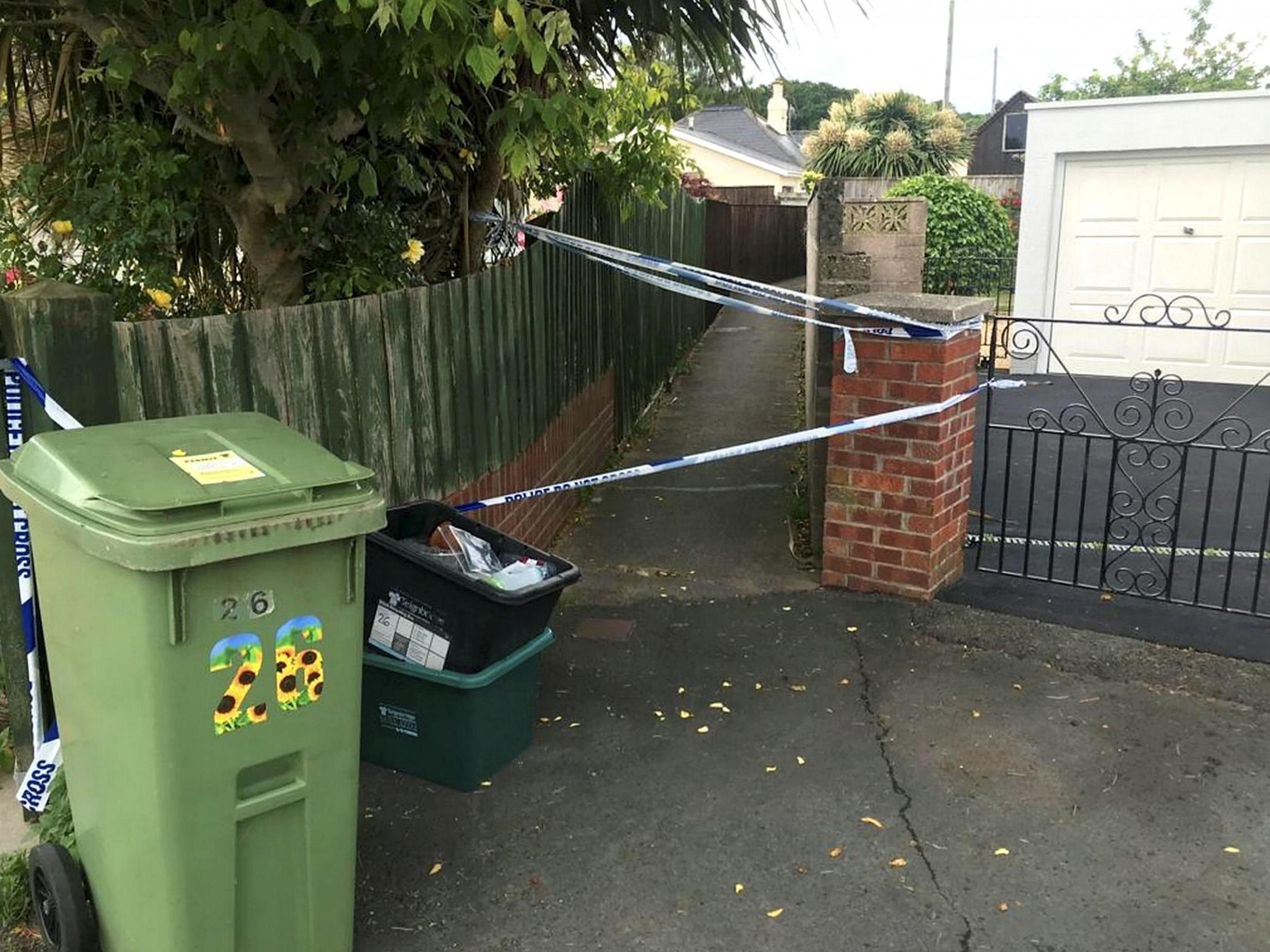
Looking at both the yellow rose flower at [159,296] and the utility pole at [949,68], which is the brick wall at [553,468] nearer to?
the yellow rose flower at [159,296]

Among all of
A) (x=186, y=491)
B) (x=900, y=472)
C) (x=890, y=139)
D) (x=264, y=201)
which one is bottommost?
(x=900, y=472)

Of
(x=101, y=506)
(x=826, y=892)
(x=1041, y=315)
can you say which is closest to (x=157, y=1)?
(x=101, y=506)

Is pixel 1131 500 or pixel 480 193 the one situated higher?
pixel 480 193

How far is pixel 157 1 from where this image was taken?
10.5 ft

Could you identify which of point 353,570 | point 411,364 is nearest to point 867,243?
point 411,364

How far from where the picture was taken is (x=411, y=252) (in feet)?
14.2

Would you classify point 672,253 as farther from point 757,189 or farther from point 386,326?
point 757,189

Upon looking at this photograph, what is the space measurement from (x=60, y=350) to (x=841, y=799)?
8.64ft

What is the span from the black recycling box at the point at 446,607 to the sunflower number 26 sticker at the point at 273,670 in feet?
2.55

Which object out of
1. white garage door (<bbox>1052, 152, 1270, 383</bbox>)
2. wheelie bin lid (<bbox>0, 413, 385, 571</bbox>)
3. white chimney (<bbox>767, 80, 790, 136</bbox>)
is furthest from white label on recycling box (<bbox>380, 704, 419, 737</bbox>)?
white chimney (<bbox>767, 80, 790, 136</bbox>)

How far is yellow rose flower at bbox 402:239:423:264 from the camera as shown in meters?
4.33

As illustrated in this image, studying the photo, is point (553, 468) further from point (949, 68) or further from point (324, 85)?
point (949, 68)

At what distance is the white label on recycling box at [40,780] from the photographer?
2.97 meters

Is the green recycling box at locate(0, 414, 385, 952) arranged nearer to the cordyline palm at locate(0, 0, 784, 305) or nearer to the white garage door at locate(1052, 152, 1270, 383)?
the cordyline palm at locate(0, 0, 784, 305)
